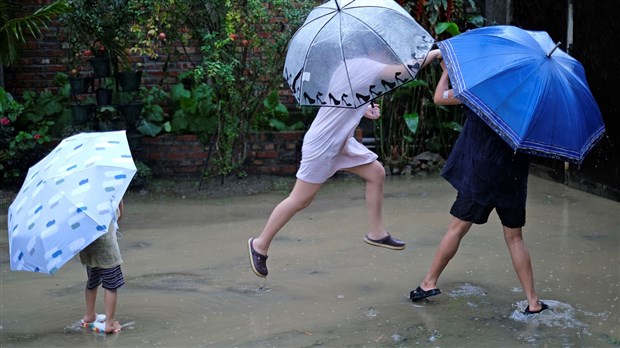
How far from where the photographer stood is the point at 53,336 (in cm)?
521

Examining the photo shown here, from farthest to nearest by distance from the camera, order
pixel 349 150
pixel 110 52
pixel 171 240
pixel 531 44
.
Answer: pixel 110 52 < pixel 171 240 < pixel 349 150 < pixel 531 44

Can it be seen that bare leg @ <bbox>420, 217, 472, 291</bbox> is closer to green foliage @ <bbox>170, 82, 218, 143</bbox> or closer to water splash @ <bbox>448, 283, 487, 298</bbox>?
water splash @ <bbox>448, 283, 487, 298</bbox>

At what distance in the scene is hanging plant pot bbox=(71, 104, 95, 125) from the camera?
9047mm

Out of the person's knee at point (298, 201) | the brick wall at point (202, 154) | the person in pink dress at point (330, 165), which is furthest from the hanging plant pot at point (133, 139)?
the person's knee at point (298, 201)

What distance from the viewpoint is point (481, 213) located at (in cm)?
530

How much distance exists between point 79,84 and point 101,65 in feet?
1.08

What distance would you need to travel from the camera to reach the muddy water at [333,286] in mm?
5156

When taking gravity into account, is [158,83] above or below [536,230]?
above

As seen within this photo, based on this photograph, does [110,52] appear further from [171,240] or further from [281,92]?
[171,240]

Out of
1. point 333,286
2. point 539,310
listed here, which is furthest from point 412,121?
point 539,310

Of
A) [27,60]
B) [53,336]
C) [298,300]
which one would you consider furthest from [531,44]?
[27,60]

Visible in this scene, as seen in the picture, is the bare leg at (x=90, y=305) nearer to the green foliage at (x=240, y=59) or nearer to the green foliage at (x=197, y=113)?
the green foliage at (x=240, y=59)

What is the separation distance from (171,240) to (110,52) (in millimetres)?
2740

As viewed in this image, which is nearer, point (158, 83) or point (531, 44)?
point (531, 44)
